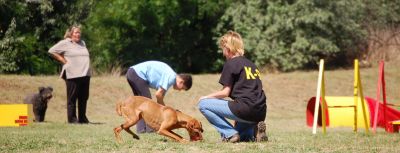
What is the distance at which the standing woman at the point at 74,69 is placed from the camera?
16.9m

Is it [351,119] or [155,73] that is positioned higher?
[155,73]

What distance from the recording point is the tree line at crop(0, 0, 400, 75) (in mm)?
32188

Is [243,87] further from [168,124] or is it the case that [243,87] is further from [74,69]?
[74,69]

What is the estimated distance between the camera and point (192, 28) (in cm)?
4128

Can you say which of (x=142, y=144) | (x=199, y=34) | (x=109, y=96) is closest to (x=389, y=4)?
(x=199, y=34)

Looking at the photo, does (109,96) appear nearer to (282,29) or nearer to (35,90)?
(35,90)

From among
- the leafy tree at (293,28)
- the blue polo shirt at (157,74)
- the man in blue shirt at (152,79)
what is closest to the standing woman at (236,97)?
the man in blue shirt at (152,79)

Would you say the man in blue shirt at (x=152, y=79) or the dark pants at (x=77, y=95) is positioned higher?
the man in blue shirt at (x=152, y=79)

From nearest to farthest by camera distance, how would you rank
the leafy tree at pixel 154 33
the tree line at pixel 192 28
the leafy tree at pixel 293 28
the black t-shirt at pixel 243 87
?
the black t-shirt at pixel 243 87, the tree line at pixel 192 28, the leafy tree at pixel 293 28, the leafy tree at pixel 154 33

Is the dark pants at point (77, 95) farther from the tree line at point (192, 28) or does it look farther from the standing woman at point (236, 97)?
the tree line at point (192, 28)

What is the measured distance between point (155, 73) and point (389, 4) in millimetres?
28094

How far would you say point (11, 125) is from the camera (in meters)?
15.8

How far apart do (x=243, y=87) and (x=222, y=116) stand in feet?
1.80

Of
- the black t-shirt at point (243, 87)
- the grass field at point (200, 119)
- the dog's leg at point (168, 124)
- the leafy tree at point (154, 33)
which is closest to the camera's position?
the grass field at point (200, 119)
